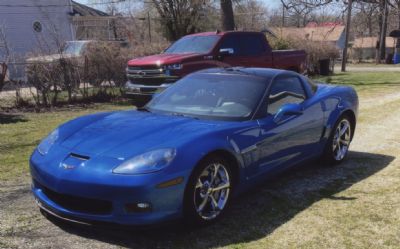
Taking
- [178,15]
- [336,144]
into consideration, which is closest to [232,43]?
[336,144]

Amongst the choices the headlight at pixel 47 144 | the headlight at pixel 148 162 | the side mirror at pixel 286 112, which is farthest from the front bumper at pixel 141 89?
the headlight at pixel 148 162

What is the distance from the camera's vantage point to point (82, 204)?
143 inches

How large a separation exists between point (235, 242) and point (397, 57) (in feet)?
126

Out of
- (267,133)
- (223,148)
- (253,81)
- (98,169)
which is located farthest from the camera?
(253,81)

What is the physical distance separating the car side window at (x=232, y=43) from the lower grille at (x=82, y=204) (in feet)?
26.5

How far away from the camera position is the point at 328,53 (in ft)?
76.4

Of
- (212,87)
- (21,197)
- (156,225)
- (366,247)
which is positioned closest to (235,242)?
(156,225)

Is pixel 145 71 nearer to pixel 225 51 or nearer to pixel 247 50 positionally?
pixel 225 51

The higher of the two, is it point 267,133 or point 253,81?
point 253,81

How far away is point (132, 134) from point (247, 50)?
8588mm

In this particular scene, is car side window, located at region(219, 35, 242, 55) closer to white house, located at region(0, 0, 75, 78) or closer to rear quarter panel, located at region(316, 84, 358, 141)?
rear quarter panel, located at region(316, 84, 358, 141)

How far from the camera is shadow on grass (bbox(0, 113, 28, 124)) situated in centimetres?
949

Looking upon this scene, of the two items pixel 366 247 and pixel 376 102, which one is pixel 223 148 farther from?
pixel 376 102

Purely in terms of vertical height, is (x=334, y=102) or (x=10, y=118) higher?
(x=334, y=102)
